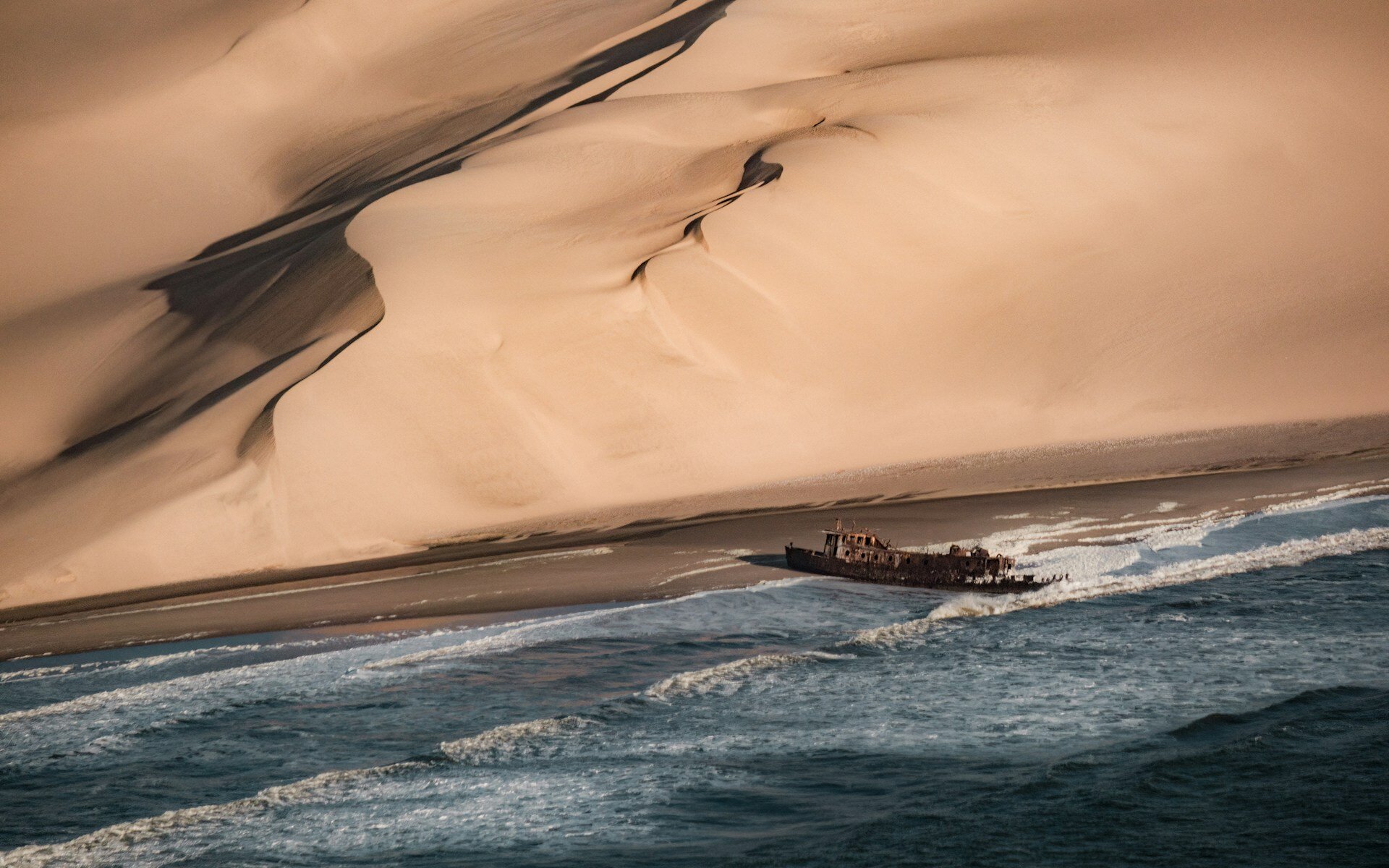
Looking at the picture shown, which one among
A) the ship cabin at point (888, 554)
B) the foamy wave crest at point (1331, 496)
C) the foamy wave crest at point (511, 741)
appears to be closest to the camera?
the foamy wave crest at point (511, 741)

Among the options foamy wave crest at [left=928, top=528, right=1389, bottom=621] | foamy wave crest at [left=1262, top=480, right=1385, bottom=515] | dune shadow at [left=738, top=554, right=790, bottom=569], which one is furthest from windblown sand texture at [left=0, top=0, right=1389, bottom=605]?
foamy wave crest at [left=928, top=528, right=1389, bottom=621]

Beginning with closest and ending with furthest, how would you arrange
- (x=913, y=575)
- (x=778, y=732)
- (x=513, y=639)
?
(x=778, y=732), (x=513, y=639), (x=913, y=575)

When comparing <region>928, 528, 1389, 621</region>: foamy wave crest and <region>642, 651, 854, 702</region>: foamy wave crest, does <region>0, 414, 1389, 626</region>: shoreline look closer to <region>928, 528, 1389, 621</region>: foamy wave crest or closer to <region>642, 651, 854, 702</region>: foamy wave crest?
<region>928, 528, 1389, 621</region>: foamy wave crest

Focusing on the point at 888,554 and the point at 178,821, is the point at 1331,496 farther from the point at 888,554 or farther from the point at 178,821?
the point at 178,821

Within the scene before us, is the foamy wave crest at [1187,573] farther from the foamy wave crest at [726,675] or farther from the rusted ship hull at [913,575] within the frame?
the foamy wave crest at [726,675]

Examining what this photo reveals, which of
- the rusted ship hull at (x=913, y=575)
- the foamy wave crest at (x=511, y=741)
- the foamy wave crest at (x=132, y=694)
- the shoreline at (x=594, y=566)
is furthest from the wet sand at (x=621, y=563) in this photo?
the foamy wave crest at (x=511, y=741)

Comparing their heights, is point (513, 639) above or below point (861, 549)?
below

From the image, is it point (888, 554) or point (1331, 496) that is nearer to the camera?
point (888, 554)

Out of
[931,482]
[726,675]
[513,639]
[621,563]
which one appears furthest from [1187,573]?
[513,639]
